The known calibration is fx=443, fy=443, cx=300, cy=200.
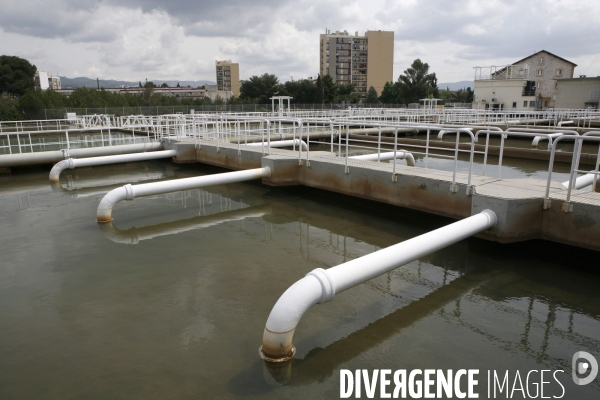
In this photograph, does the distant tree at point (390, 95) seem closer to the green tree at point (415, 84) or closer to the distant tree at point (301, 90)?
the green tree at point (415, 84)

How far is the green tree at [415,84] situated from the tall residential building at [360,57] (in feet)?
123

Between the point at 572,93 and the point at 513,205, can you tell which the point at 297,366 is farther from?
the point at 572,93

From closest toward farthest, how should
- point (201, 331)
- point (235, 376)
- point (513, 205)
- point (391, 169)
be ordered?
point (235, 376), point (201, 331), point (513, 205), point (391, 169)

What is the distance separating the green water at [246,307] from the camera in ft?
15.0

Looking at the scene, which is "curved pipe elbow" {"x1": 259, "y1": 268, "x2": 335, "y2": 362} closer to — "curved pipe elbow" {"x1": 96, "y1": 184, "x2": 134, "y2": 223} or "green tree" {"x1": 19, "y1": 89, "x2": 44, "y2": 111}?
"curved pipe elbow" {"x1": 96, "y1": 184, "x2": 134, "y2": 223}

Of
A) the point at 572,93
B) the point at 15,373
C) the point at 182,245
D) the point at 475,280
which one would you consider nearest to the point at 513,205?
the point at 475,280

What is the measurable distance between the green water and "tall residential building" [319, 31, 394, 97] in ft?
381

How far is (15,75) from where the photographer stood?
208ft

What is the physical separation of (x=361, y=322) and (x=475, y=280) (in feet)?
7.88

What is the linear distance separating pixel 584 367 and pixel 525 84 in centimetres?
5684

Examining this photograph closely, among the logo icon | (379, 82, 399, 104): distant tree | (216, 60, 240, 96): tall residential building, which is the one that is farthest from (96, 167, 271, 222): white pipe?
(216, 60, 240, 96): tall residential building

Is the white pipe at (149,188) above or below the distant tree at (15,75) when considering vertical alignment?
below

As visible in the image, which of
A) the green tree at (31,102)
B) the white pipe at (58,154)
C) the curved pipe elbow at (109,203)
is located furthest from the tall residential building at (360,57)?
the curved pipe elbow at (109,203)

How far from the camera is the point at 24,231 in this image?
30.8 ft
